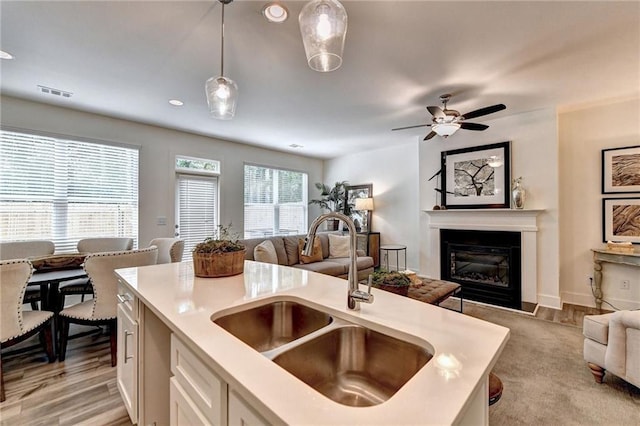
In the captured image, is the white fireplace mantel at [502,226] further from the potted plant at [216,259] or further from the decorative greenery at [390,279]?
the potted plant at [216,259]

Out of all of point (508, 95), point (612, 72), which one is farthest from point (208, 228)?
point (612, 72)

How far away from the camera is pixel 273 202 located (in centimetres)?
620

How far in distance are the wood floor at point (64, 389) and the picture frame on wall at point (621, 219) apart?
5265 millimetres

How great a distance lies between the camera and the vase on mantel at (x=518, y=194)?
377 cm

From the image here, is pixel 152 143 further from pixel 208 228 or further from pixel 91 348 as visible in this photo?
pixel 91 348

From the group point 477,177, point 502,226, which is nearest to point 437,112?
point 477,177

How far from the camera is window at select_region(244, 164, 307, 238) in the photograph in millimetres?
5758

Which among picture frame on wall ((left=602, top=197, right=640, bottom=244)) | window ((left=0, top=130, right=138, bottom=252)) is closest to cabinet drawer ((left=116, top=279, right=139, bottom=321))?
window ((left=0, top=130, right=138, bottom=252))

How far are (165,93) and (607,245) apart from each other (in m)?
5.56

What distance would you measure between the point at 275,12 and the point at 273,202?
4500mm

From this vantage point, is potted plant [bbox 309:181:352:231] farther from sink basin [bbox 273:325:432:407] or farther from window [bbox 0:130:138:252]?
sink basin [bbox 273:325:432:407]

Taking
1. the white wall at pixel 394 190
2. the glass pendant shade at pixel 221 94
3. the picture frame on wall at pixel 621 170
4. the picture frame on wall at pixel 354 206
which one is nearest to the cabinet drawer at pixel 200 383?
the glass pendant shade at pixel 221 94

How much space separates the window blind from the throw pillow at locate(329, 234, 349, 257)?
214 cm

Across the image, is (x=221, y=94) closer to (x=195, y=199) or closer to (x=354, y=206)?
(x=195, y=199)
